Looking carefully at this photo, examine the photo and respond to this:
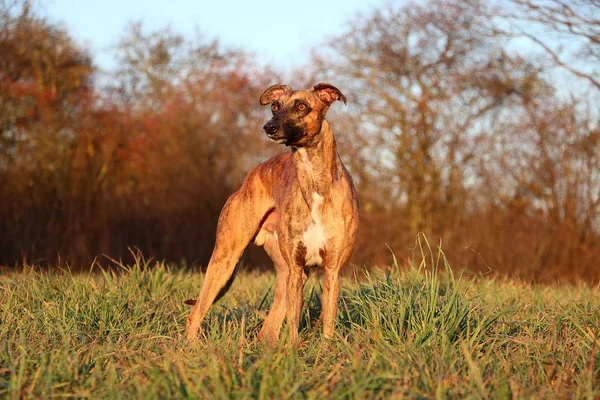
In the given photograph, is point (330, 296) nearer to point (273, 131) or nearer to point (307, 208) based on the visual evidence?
point (307, 208)

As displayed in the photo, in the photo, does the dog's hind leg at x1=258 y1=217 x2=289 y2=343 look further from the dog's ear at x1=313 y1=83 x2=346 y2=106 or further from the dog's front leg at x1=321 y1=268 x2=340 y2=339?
the dog's ear at x1=313 y1=83 x2=346 y2=106

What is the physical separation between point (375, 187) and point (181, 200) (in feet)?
18.9

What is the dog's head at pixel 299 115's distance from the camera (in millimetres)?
5887

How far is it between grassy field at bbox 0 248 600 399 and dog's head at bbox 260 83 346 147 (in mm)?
1257

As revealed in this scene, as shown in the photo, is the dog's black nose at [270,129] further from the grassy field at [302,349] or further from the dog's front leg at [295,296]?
the grassy field at [302,349]

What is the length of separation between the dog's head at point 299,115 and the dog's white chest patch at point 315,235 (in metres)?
0.46

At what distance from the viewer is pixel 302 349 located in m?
5.19

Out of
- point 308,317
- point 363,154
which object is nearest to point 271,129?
point 308,317

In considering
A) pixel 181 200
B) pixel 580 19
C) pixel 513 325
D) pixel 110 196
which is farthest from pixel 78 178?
pixel 513 325

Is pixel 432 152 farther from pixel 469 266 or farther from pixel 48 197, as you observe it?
pixel 48 197

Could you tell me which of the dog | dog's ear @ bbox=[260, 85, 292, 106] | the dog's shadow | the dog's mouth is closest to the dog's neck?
the dog

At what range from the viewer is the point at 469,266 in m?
17.0

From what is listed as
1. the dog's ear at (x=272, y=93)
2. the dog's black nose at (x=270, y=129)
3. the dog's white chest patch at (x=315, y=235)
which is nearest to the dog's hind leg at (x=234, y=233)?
the dog's ear at (x=272, y=93)

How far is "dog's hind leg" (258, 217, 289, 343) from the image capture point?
243 inches
